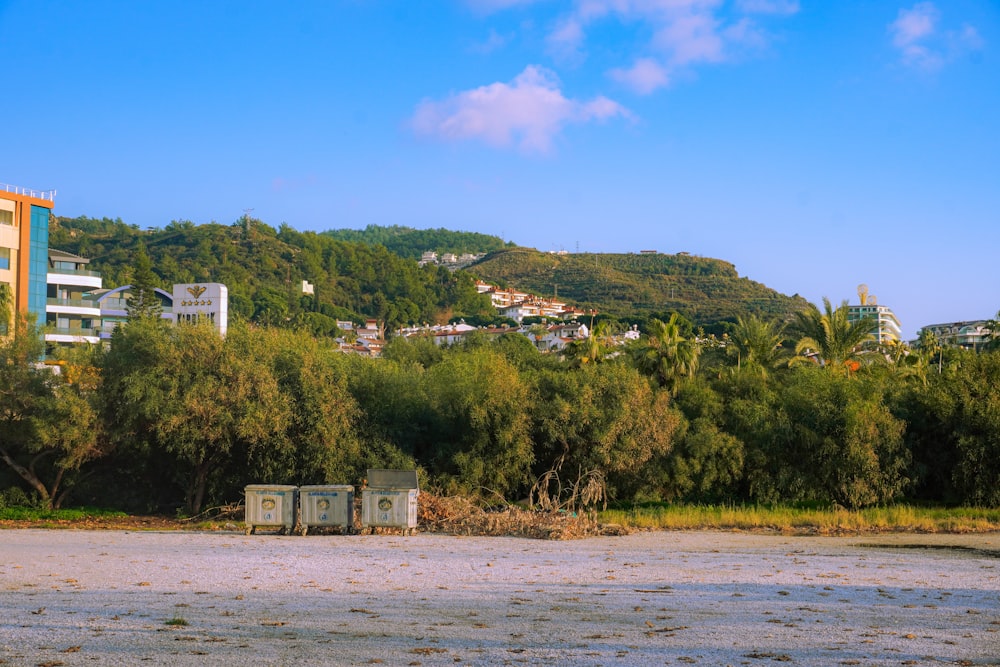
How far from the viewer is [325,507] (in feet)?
81.7

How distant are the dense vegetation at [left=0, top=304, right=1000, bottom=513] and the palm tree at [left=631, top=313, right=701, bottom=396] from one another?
2.06 metres

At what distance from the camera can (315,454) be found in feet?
96.6

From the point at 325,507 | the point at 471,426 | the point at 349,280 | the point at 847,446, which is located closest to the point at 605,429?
the point at 471,426

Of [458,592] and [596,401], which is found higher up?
[596,401]

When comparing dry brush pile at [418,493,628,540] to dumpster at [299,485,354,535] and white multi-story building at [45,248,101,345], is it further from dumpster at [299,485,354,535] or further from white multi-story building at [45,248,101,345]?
white multi-story building at [45,248,101,345]

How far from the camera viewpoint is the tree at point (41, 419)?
91.3 ft

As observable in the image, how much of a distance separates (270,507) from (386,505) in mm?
2987

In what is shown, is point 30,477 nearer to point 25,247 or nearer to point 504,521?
point 504,521

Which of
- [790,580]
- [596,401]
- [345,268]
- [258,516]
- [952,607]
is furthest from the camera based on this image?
[345,268]

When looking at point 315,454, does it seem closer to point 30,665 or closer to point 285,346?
point 285,346

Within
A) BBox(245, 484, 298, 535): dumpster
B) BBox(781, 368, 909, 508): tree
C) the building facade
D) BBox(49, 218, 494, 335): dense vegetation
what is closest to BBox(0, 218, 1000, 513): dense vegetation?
BBox(781, 368, 909, 508): tree

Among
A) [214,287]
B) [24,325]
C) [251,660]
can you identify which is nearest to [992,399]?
[251,660]

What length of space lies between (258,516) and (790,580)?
14.0 m

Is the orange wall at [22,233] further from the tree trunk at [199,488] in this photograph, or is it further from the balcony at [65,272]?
the tree trunk at [199,488]
